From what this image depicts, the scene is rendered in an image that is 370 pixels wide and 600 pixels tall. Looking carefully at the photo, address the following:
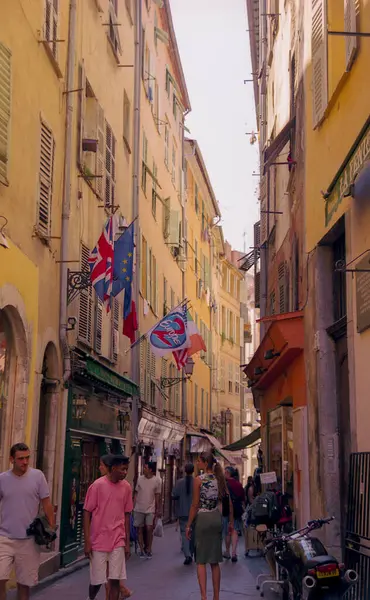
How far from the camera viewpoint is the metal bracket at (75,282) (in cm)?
1418

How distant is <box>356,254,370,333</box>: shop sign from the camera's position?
368 inches

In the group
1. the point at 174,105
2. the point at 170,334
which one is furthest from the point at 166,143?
the point at 170,334

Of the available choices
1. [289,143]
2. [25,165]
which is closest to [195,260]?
[289,143]

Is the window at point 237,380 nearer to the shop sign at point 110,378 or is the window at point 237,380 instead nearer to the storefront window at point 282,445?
A: the storefront window at point 282,445

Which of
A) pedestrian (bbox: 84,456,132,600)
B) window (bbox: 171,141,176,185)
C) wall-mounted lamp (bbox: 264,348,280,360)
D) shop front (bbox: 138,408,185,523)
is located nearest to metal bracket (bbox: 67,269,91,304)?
wall-mounted lamp (bbox: 264,348,280,360)

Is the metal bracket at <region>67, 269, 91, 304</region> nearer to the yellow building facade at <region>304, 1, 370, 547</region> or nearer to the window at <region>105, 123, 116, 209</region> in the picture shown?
the yellow building facade at <region>304, 1, 370, 547</region>

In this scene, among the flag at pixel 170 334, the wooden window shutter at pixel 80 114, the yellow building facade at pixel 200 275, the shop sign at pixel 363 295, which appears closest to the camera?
the shop sign at pixel 363 295

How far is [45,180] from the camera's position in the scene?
510 inches

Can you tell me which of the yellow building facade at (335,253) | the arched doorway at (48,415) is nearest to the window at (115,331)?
the arched doorway at (48,415)

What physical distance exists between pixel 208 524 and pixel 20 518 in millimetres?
2639

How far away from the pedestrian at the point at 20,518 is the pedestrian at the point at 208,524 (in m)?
2.34

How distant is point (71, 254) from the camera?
14.7 meters

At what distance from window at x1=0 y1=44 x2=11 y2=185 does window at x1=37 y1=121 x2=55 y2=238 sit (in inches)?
77.5

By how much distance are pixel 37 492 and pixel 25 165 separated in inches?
196
